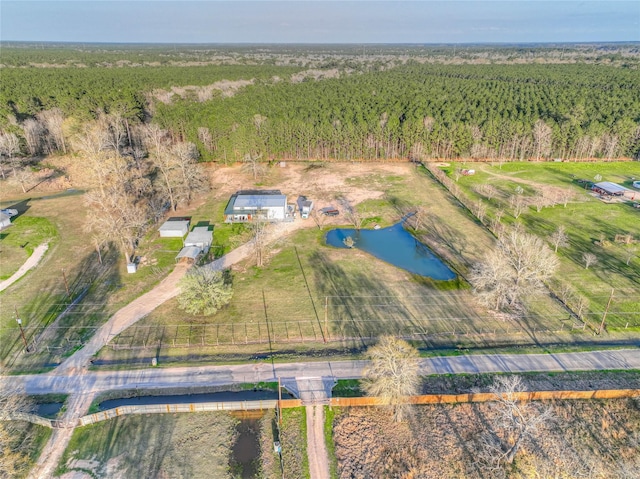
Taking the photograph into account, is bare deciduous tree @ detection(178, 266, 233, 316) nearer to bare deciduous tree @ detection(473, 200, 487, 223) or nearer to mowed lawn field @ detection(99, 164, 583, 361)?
mowed lawn field @ detection(99, 164, 583, 361)

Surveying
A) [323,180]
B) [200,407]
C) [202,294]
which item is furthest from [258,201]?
[200,407]

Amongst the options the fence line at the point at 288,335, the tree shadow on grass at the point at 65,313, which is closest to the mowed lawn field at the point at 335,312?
the fence line at the point at 288,335

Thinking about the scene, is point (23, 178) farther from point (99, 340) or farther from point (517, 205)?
point (517, 205)

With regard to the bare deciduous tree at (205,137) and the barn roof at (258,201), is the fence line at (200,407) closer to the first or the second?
the barn roof at (258,201)

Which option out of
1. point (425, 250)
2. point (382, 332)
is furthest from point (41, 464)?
point (425, 250)

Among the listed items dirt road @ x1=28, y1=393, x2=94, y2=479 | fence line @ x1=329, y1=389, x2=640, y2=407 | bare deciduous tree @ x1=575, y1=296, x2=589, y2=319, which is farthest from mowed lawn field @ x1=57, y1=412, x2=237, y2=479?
bare deciduous tree @ x1=575, y1=296, x2=589, y2=319

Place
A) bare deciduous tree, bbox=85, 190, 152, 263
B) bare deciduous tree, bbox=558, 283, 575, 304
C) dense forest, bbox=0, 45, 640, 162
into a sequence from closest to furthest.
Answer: bare deciduous tree, bbox=558, 283, 575, 304
bare deciduous tree, bbox=85, 190, 152, 263
dense forest, bbox=0, 45, 640, 162
